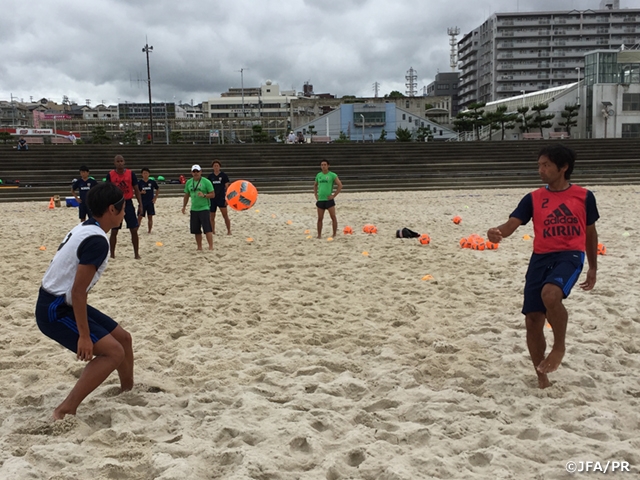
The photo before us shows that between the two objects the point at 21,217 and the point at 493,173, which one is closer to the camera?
the point at 21,217

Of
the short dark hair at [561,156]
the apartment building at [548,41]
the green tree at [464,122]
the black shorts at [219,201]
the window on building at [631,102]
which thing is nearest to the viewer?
Answer: the short dark hair at [561,156]

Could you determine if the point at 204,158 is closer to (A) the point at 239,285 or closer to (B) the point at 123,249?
(B) the point at 123,249

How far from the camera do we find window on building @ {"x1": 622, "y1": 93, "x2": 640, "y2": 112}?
45844 mm

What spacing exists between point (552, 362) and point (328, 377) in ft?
5.09

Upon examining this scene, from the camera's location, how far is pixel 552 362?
11.5 feet

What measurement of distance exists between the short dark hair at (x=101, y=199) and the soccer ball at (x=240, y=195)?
8024 millimetres

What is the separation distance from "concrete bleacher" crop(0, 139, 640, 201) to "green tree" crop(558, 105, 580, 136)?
66.1ft

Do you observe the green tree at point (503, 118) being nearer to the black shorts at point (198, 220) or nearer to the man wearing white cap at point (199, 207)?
the man wearing white cap at point (199, 207)

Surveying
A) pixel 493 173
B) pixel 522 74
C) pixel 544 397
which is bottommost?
pixel 544 397

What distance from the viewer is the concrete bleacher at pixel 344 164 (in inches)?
860

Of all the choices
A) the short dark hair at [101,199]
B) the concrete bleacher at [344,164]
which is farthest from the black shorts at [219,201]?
the concrete bleacher at [344,164]

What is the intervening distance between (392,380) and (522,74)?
94664 mm

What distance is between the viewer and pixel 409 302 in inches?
229

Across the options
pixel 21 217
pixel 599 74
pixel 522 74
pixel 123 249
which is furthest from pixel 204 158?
pixel 522 74
